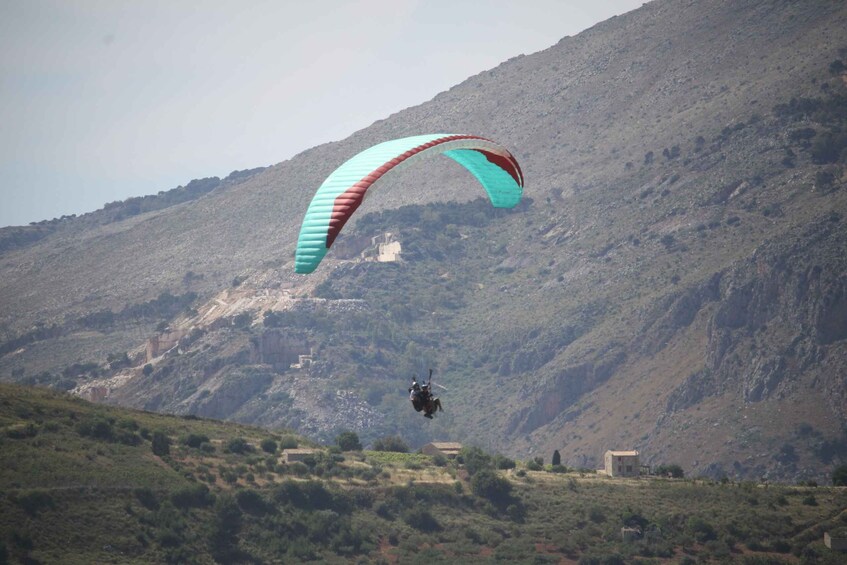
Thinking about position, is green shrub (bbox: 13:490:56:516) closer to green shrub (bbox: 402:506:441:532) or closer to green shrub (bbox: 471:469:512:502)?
green shrub (bbox: 402:506:441:532)

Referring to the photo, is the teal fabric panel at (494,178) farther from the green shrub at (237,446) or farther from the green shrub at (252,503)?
the green shrub at (237,446)

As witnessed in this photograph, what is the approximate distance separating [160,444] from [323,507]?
36.4 feet

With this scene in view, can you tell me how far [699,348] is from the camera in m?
170

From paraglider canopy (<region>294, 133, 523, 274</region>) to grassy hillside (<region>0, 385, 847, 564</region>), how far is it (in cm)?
3332

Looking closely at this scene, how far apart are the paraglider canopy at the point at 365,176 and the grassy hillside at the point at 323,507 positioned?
3332 centimetres

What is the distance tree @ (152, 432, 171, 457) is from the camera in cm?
10300

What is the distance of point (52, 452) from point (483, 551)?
2590 cm

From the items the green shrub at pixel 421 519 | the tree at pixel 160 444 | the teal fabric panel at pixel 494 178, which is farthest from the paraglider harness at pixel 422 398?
the tree at pixel 160 444

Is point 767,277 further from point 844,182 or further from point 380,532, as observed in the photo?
point 380,532

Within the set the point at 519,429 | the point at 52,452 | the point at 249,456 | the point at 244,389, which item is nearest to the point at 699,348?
the point at 519,429

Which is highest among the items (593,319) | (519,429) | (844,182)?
(844,182)

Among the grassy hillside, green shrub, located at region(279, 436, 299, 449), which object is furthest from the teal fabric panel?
green shrub, located at region(279, 436, 299, 449)

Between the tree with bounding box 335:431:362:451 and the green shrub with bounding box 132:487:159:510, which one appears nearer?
the green shrub with bounding box 132:487:159:510

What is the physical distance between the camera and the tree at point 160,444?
103 metres
